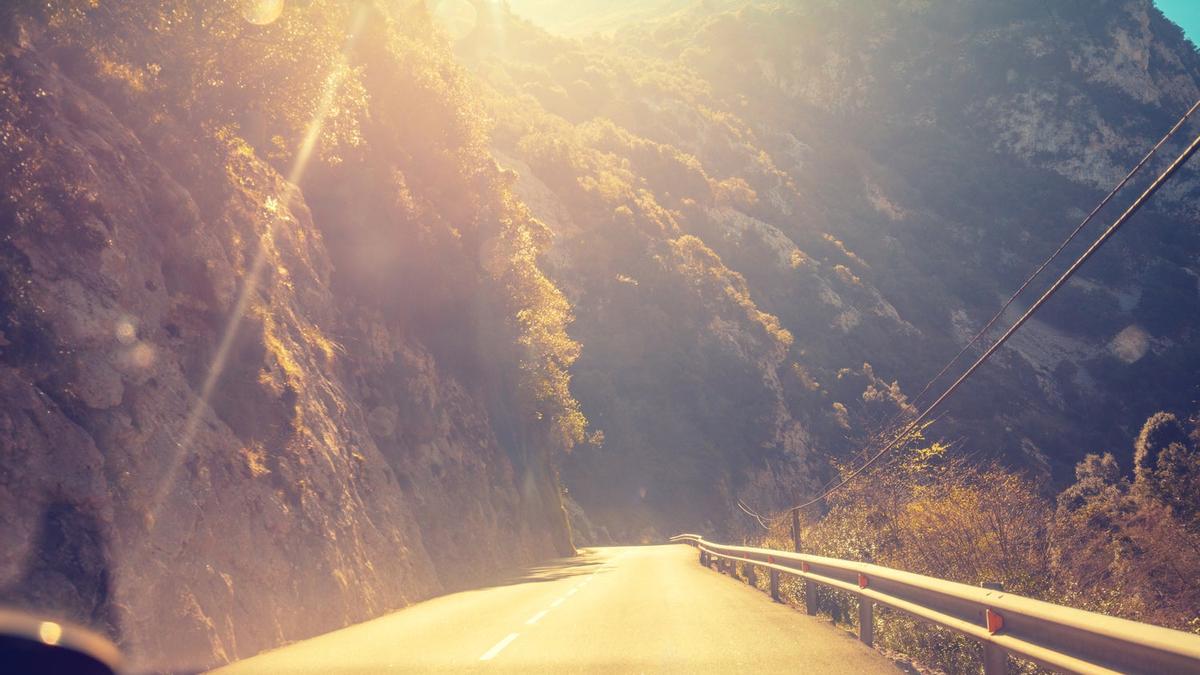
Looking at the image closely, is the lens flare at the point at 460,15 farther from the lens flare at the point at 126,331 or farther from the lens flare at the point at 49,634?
the lens flare at the point at 49,634

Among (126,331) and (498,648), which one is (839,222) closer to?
(126,331)

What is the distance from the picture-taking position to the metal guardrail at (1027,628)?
13.2ft

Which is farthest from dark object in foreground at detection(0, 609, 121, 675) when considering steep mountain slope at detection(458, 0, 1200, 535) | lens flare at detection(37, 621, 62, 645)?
steep mountain slope at detection(458, 0, 1200, 535)

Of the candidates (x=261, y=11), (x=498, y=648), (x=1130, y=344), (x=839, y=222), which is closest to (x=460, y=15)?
(x=839, y=222)

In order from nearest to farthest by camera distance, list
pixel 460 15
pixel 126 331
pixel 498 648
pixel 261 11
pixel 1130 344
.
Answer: pixel 498 648 < pixel 126 331 < pixel 261 11 < pixel 1130 344 < pixel 460 15

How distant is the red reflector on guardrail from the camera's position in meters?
5.91

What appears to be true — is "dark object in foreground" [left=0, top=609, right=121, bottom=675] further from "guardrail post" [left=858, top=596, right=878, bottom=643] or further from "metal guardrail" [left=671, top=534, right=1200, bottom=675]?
"guardrail post" [left=858, top=596, right=878, bottom=643]

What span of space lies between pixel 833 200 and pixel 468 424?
104338 millimetres

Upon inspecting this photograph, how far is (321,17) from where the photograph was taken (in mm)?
17609

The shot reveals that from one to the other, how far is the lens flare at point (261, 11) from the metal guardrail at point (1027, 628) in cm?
1309

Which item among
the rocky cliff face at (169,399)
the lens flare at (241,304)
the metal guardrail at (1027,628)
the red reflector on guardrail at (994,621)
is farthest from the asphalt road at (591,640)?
the lens flare at (241,304)

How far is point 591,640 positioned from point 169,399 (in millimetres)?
6725

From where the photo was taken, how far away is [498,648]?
373 inches

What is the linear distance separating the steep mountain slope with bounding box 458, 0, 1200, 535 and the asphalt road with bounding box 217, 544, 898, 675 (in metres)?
57.1
